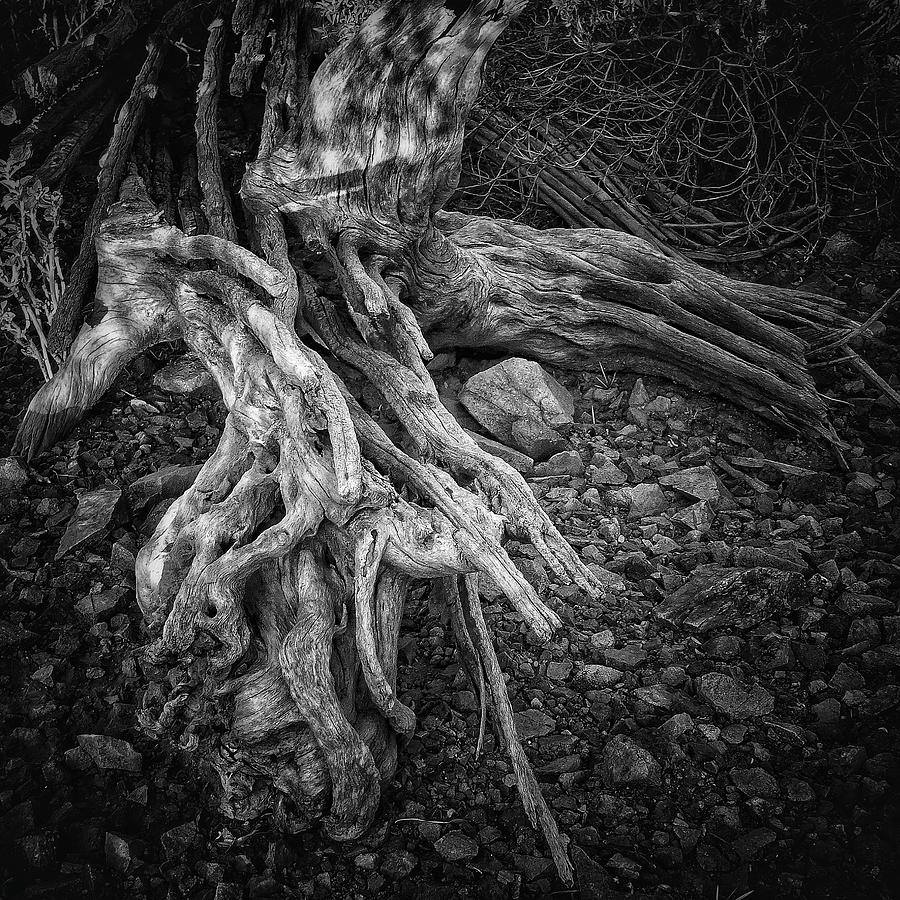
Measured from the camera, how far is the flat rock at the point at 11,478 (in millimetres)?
3449

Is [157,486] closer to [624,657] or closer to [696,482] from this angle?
[624,657]

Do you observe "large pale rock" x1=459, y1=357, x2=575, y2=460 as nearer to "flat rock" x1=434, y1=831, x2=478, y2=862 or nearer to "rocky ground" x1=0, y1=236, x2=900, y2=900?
"rocky ground" x1=0, y1=236, x2=900, y2=900

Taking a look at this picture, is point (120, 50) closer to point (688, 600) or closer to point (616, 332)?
point (616, 332)

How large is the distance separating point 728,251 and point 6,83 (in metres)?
4.56

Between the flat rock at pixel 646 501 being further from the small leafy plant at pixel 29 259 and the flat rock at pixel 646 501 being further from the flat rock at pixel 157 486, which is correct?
the small leafy plant at pixel 29 259

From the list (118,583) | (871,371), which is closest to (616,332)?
(871,371)

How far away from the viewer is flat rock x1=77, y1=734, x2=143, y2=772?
2.57m

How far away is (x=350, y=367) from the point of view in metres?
3.37

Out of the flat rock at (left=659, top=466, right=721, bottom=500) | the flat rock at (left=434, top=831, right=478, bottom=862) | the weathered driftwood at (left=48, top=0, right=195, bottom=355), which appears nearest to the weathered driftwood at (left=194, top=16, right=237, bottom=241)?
the weathered driftwood at (left=48, top=0, right=195, bottom=355)

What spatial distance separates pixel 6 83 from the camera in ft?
14.9

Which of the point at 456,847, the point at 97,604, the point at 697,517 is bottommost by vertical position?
the point at 697,517

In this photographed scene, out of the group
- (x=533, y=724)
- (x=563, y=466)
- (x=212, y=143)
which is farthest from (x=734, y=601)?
(x=212, y=143)

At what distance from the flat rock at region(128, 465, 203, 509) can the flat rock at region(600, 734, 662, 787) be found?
6.85 feet

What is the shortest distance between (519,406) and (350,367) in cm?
93
